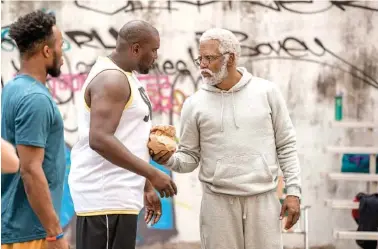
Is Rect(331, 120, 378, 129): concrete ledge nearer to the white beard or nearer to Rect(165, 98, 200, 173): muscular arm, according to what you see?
Rect(165, 98, 200, 173): muscular arm

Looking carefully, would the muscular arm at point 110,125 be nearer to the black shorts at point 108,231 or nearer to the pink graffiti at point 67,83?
the black shorts at point 108,231

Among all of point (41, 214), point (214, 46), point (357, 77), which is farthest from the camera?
point (357, 77)

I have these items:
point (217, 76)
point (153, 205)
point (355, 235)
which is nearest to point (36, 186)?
point (153, 205)

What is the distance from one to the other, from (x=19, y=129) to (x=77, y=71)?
5429 mm

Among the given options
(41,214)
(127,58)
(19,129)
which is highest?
(127,58)

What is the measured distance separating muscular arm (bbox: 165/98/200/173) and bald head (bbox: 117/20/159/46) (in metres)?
0.80

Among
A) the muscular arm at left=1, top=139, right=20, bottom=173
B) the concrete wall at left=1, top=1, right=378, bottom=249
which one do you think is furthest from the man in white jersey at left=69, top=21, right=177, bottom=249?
the concrete wall at left=1, top=1, right=378, bottom=249

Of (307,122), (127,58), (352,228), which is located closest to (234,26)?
(307,122)

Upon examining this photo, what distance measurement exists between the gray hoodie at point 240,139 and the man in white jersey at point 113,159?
69 cm

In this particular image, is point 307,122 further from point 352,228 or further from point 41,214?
point 41,214

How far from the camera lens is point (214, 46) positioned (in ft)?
19.9

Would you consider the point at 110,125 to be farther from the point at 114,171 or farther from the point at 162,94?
the point at 162,94

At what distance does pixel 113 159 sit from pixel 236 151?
42.8 inches

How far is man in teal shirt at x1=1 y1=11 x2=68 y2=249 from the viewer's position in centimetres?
462
